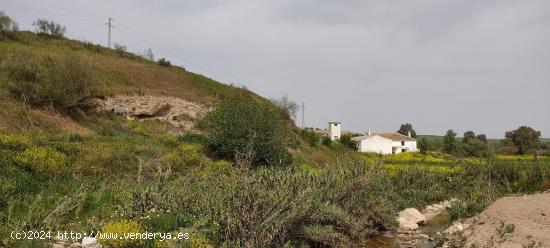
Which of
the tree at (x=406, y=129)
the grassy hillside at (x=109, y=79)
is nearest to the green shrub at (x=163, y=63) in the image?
the grassy hillside at (x=109, y=79)

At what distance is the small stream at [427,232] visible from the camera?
1322cm

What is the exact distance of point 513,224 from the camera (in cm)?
1373

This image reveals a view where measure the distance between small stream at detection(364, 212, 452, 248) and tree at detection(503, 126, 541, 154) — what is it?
65.9 metres

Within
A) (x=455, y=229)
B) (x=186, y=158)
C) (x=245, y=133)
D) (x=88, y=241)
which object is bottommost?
(x=455, y=229)

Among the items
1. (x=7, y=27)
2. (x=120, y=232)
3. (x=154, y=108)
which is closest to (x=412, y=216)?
(x=120, y=232)

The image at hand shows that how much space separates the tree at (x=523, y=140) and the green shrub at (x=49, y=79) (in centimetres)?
7187

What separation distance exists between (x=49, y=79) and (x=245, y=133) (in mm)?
12801

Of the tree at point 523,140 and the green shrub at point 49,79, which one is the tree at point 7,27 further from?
the tree at point 523,140

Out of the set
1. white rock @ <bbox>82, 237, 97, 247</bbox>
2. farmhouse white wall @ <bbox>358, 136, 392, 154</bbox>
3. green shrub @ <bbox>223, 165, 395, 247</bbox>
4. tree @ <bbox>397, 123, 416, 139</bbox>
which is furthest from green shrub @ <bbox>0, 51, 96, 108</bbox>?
tree @ <bbox>397, 123, 416, 139</bbox>

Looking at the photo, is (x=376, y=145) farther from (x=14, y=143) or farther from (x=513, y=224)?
(x=14, y=143)

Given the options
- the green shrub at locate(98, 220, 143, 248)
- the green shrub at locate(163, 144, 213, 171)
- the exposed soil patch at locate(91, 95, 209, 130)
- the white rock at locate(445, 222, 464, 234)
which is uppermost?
the exposed soil patch at locate(91, 95, 209, 130)

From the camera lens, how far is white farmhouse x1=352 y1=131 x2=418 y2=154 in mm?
78312

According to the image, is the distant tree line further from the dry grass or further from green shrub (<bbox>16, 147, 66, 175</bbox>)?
green shrub (<bbox>16, 147, 66, 175</bbox>)

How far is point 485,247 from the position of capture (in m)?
11.8
